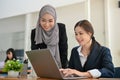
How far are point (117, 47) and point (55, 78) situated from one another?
2851 millimetres

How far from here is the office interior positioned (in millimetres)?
3916

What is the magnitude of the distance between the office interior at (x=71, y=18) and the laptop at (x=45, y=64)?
2.61 m

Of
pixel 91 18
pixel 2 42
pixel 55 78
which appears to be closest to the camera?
pixel 55 78

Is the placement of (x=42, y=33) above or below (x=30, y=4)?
below

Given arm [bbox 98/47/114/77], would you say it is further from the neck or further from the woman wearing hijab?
the woman wearing hijab

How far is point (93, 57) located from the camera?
157cm

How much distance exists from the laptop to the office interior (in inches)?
103

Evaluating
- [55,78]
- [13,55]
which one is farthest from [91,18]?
[55,78]

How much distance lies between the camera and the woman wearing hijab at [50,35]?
199 cm

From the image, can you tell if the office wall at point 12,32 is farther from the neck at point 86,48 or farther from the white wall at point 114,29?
the neck at point 86,48

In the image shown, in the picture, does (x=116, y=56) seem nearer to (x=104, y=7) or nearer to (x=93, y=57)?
(x=104, y=7)

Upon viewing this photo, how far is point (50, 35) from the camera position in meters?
2.10

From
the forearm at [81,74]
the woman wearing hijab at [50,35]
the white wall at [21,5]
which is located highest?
the white wall at [21,5]

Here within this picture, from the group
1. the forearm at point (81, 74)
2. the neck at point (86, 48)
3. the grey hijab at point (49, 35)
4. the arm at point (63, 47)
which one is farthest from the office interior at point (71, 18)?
the forearm at point (81, 74)
